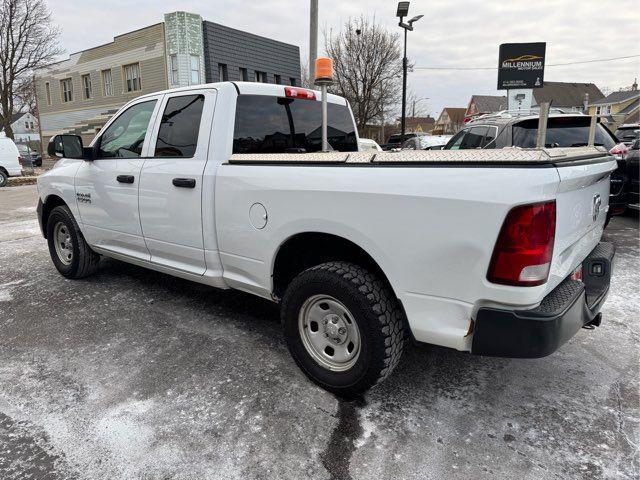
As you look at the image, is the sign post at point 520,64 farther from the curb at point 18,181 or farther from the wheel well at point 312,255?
the curb at point 18,181

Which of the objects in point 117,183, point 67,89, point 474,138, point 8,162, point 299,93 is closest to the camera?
point 299,93

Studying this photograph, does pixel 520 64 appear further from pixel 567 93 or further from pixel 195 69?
pixel 567 93

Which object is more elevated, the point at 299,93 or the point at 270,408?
the point at 299,93

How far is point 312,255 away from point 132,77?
94.9ft

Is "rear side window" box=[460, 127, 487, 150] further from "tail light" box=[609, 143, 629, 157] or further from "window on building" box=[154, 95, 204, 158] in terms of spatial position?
"window on building" box=[154, 95, 204, 158]

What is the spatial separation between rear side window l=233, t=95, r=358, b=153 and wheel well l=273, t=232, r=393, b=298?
84 cm

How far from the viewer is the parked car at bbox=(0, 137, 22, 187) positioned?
17.1m

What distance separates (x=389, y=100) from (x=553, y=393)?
3162cm

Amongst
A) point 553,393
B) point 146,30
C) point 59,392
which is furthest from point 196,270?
point 146,30

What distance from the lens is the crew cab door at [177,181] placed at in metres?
3.22

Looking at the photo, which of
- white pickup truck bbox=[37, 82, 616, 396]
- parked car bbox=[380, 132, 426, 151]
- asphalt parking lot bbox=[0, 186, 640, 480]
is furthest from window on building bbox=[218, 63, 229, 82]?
asphalt parking lot bbox=[0, 186, 640, 480]

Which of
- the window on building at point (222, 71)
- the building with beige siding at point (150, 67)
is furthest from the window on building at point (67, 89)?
the window on building at point (222, 71)

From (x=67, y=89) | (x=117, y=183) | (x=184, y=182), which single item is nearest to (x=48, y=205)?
(x=117, y=183)

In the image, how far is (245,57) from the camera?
1054 inches
